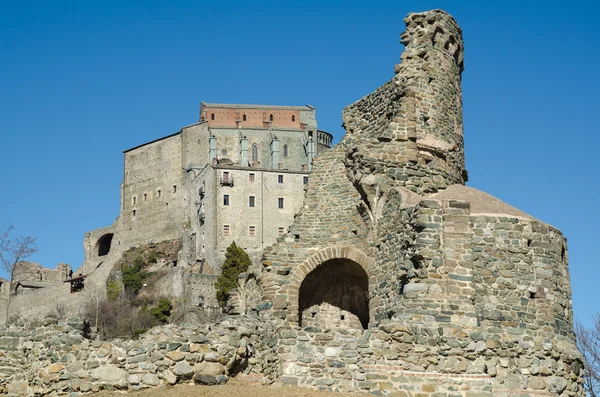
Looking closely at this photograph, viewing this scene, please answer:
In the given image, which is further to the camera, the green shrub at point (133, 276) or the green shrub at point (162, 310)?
the green shrub at point (133, 276)

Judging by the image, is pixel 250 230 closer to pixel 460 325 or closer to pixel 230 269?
pixel 230 269

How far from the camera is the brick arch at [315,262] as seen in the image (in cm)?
1931

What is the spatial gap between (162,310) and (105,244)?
33508 millimetres

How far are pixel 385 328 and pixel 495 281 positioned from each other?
2.17 m

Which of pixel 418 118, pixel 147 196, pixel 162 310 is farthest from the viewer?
pixel 147 196

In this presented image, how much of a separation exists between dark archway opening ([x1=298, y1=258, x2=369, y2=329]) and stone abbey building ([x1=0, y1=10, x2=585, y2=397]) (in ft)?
0.09

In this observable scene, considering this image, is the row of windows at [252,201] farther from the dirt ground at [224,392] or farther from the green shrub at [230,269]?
the dirt ground at [224,392]

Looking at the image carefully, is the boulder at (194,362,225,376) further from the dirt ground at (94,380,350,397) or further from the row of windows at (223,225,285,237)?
the row of windows at (223,225,285,237)

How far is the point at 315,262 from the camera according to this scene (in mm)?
19891

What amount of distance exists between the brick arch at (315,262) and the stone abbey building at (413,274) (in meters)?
0.03

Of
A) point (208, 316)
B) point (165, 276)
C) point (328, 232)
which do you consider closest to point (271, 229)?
point (165, 276)

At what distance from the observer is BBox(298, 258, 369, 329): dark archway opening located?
66.3 feet

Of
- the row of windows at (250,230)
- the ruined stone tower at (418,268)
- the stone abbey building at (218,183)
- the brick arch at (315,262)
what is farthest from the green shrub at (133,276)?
the brick arch at (315,262)

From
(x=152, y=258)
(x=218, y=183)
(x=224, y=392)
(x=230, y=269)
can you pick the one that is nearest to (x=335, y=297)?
(x=224, y=392)
